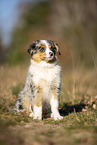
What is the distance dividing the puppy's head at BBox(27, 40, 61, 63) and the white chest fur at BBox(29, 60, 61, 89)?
0.12 metres

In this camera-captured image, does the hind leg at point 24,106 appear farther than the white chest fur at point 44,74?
Yes

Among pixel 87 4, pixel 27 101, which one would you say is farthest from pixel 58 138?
pixel 87 4

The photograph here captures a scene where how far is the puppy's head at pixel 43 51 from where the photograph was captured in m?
4.11

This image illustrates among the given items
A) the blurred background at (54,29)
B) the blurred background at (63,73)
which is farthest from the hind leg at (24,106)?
the blurred background at (54,29)

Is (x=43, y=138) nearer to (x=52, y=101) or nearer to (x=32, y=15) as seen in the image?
(x=52, y=101)

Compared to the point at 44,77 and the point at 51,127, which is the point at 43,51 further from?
the point at 51,127

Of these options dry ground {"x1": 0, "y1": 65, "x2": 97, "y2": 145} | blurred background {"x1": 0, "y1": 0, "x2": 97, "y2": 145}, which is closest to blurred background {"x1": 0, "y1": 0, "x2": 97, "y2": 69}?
blurred background {"x1": 0, "y1": 0, "x2": 97, "y2": 145}

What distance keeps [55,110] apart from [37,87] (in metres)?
0.63

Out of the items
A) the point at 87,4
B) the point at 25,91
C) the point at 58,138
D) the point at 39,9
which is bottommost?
the point at 58,138

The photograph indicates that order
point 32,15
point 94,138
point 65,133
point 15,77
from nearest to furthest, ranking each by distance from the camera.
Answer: point 94,138
point 65,133
point 15,77
point 32,15

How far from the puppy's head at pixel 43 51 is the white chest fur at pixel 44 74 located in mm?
117

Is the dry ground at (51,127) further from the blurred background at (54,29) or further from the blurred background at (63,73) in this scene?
the blurred background at (54,29)

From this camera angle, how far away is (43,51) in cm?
413

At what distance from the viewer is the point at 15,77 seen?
7969mm
